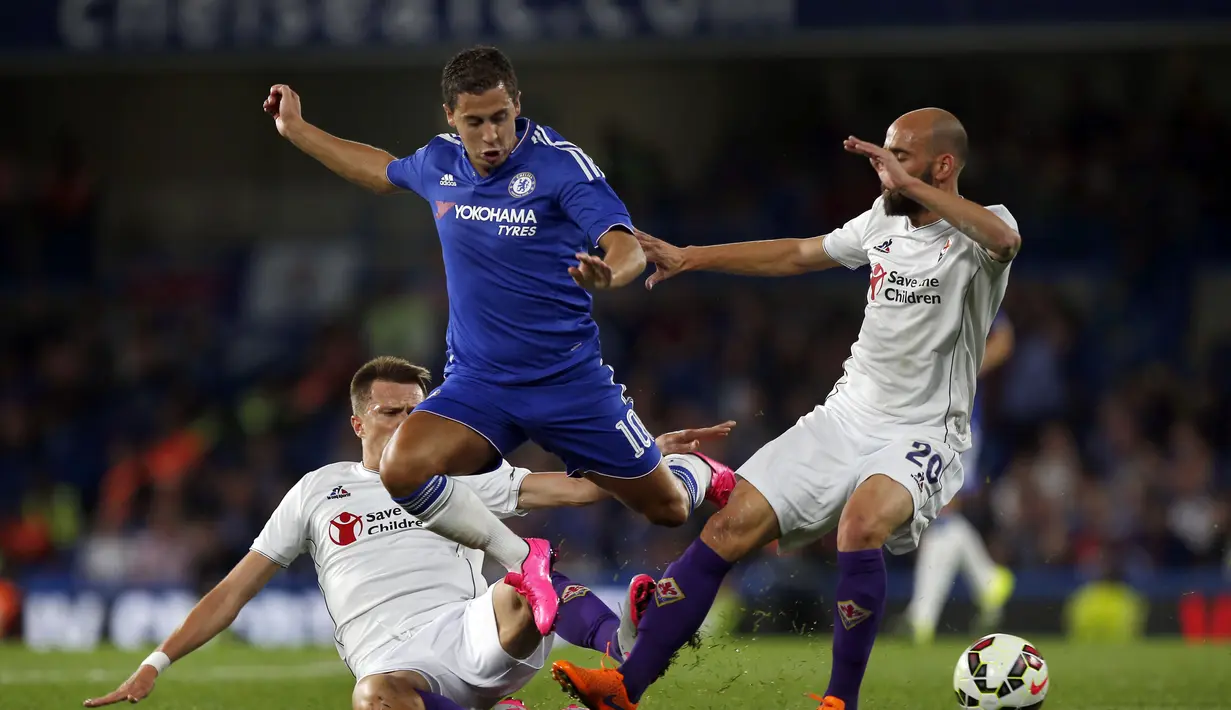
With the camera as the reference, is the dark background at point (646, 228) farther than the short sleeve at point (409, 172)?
Yes

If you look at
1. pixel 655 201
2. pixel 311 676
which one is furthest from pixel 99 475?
pixel 311 676

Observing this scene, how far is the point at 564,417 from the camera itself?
5660 millimetres

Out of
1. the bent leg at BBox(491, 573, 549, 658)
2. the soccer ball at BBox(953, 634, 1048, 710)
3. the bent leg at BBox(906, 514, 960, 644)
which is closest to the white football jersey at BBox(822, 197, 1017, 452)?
the soccer ball at BBox(953, 634, 1048, 710)

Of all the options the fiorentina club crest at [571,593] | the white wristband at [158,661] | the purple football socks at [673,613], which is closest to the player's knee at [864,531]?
the purple football socks at [673,613]

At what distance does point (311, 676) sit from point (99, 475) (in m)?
7.41

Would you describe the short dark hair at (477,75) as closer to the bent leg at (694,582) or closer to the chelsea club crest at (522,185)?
the chelsea club crest at (522,185)

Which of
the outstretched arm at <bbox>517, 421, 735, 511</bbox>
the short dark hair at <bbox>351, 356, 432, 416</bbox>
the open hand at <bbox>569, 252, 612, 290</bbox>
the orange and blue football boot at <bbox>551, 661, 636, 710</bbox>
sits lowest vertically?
the orange and blue football boot at <bbox>551, 661, 636, 710</bbox>

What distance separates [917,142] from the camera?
19.3 feet

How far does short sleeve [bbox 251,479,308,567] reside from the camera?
585 cm

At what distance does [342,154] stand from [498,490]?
1.48 m

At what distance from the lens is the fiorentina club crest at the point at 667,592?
5.59 metres

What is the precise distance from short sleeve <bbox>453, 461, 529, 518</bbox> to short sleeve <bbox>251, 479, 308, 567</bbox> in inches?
25.8

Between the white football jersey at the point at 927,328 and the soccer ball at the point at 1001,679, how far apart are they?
83 centimetres

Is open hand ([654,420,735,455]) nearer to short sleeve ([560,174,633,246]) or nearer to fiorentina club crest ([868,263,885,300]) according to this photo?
fiorentina club crest ([868,263,885,300])
